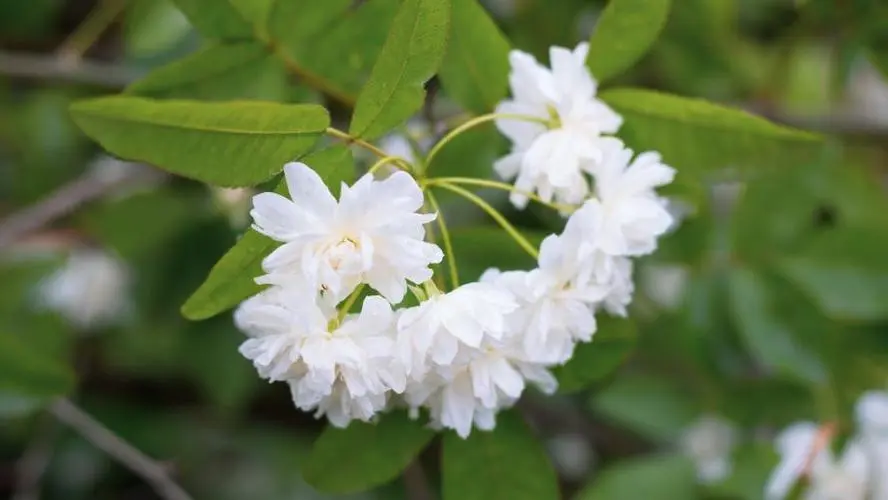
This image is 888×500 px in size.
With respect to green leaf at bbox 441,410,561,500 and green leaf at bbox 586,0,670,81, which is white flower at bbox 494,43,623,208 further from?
green leaf at bbox 441,410,561,500

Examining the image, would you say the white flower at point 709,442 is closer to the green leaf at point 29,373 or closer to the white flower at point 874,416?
the white flower at point 874,416

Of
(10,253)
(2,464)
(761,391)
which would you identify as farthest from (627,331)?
(2,464)

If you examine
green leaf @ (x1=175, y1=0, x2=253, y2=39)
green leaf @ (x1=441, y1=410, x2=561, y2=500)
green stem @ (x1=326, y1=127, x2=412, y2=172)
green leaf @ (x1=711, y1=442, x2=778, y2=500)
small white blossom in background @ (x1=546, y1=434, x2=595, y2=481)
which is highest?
green leaf @ (x1=175, y1=0, x2=253, y2=39)

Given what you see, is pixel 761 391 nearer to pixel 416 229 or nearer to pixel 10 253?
pixel 416 229

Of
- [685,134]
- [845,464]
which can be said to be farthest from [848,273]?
[685,134]

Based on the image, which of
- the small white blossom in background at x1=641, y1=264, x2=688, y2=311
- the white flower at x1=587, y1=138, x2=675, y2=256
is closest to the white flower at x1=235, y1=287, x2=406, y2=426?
the white flower at x1=587, y1=138, x2=675, y2=256

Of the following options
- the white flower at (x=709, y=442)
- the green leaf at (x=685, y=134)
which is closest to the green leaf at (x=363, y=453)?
the green leaf at (x=685, y=134)
